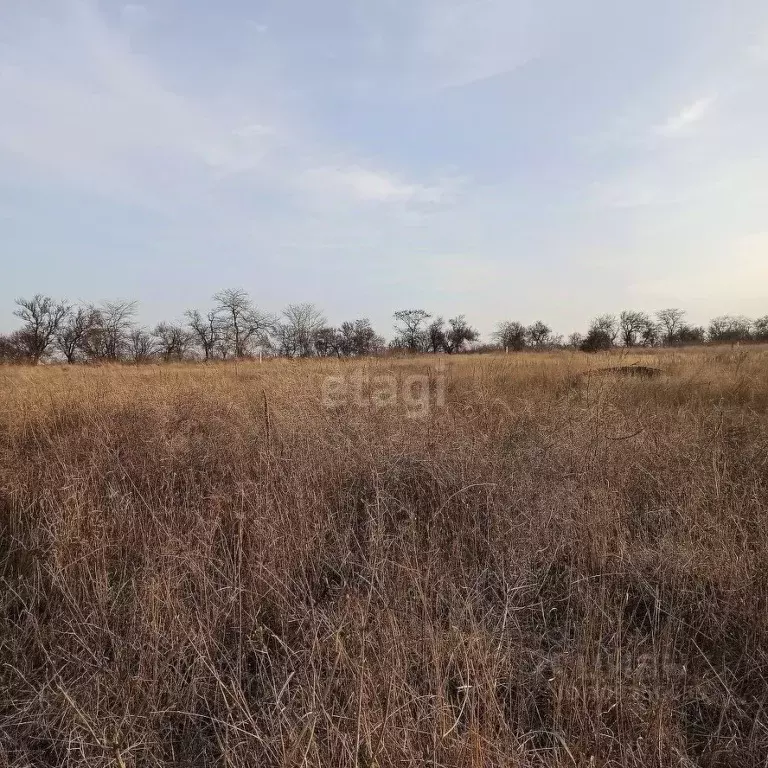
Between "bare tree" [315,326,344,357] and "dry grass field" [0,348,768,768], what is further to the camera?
"bare tree" [315,326,344,357]

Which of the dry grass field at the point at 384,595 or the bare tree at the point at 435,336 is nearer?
the dry grass field at the point at 384,595

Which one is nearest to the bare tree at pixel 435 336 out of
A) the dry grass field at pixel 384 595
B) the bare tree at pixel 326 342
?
the bare tree at pixel 326 342

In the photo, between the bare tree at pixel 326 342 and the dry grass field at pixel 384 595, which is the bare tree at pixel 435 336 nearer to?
the bare tree at pixel 326 342

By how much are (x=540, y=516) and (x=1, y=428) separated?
5.01m

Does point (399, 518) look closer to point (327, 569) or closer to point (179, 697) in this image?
point (327, 569)

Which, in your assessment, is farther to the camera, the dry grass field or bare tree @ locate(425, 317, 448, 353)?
bare tree @ locate(425, 317, 448, 353)

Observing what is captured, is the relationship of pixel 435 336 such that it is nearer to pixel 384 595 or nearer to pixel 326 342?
pixel 326 342

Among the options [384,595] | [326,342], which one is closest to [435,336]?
[326,342]

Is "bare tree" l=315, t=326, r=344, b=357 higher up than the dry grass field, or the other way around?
"bare tree" l=315, t=326, r=344, b=357

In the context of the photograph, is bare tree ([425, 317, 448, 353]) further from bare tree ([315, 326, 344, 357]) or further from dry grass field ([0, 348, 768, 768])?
dry grass field ([0, 348, 768, 768])

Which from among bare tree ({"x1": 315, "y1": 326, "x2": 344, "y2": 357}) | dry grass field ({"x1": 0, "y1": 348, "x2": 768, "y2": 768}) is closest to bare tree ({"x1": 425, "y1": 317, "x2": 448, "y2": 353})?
bare tree ({"x1": 315, "y1": 326, "x2": 344, "y2": 357})

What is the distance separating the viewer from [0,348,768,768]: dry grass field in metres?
1.20

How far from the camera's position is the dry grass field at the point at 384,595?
→ 3.94 ft

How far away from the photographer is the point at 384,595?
5.45 feet
